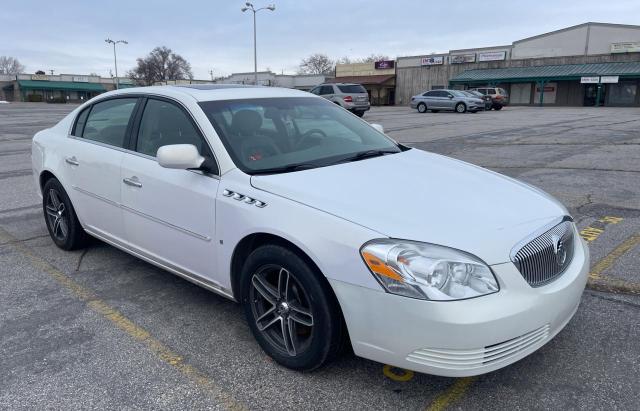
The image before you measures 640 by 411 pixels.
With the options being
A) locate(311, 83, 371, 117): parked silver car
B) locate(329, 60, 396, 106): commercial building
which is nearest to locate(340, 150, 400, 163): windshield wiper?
locate(311, 83, 371, 117): parked silver car

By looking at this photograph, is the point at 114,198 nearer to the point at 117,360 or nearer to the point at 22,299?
the point at 22,299

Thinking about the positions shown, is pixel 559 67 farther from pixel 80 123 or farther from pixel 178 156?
pixel 178 156

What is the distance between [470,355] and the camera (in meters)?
2.36

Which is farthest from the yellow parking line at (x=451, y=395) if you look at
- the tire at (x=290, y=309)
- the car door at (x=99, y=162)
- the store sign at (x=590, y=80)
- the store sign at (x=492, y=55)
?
the store sign at (x=492, y=55)

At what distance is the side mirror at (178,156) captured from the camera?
10.3 ft

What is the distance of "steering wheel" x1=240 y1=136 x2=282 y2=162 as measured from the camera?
3.37 m

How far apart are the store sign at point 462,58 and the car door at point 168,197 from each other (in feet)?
179

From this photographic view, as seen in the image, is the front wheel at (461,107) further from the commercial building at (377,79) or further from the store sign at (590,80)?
the commercial building at (377,79)

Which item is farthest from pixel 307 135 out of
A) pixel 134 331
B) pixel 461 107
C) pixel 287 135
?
pixel 461 107

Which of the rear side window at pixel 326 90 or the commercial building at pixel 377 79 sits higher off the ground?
the commercial building at pixel 377 79

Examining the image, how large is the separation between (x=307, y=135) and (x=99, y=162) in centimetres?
179

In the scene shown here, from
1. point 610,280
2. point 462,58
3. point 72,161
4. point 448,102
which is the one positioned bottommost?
point 610,280

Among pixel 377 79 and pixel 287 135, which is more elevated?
pixel 377 79

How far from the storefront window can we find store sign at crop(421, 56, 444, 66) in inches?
681
